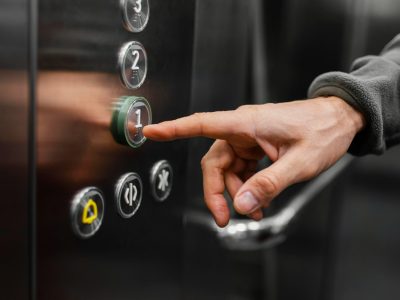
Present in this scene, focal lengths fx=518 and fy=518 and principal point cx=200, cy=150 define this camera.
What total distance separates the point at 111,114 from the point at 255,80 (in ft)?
1.60

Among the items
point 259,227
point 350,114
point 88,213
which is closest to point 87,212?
point 88,213

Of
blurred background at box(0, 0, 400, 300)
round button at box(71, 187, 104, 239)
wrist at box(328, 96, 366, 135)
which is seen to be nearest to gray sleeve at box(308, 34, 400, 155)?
wrist at box(328, 96, 366, 135)

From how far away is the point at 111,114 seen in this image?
0.46 m

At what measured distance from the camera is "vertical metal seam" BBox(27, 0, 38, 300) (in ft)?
1.19

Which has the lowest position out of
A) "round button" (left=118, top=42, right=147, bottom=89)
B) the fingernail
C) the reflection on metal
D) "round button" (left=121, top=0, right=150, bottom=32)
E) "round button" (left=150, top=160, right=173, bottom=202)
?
the reflection on metal

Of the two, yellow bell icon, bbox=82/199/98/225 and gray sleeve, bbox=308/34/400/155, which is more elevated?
gray sleeve, bbox=308/34/400/155

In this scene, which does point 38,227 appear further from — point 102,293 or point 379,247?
point 379,247

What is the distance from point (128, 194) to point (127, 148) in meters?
0.05

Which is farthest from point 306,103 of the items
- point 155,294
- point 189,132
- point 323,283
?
point 323,283

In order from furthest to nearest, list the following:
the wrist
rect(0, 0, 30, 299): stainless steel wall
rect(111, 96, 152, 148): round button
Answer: the wrist < rect(111, 96, 152, 148): round button < rect(0, 0, 30, 299): stainless steel wall

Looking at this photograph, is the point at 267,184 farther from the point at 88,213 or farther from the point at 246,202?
the point at 88,213

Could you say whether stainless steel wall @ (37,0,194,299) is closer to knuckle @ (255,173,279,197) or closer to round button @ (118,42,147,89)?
round button @ (118,42,147,89)

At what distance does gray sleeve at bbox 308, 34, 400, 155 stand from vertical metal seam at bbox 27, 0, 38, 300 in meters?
0.37

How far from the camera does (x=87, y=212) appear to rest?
448mm
